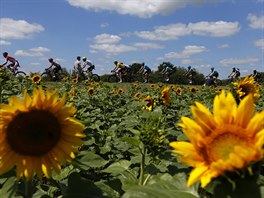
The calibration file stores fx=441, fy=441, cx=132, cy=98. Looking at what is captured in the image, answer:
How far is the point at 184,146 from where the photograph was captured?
4.64 feet

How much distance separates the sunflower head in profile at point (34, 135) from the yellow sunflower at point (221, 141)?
598mm

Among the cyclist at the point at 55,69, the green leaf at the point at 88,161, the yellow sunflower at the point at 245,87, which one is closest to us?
the green leaf at the point at 88,161

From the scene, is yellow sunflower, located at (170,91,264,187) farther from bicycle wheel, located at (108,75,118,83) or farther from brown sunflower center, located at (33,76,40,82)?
bicycle wheel, located at (108,75,118,83)

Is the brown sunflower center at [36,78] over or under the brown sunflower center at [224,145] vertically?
over

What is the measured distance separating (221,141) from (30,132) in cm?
80

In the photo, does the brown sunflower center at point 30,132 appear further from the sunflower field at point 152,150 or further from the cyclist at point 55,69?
the cyclist at point 55,69

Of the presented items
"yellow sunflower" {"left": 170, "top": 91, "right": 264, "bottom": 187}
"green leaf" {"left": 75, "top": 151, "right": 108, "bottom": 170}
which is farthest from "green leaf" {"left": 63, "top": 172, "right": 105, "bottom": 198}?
"yellow sunflower" {"left": 170, "top": 91, "right": 264, "bottom": 187}

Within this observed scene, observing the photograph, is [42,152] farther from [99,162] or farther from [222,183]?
[222,183]

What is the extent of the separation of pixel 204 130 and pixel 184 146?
10 centimetres

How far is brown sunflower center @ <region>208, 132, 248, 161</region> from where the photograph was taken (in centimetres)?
137

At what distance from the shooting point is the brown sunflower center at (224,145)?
4.49 ft

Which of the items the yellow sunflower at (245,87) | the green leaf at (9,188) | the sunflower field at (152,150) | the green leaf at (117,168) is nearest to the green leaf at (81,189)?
the sunflower field at (152,150)

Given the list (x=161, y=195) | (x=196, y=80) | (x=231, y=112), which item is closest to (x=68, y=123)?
(x=161, y=195)

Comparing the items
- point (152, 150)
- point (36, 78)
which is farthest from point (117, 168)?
point (36, 78)
